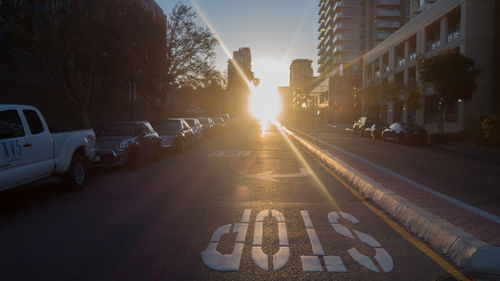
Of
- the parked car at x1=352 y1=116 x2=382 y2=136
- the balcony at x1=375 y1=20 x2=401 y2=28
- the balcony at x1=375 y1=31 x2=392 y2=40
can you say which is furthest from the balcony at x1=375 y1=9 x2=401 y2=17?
the parked car at x1=352 y1=116 x2=382 y2=136

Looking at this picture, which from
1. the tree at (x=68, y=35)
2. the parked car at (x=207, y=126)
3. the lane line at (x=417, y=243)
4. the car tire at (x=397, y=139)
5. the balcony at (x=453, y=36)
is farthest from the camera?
the balcony at (x=453, y=36)

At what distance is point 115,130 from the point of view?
12.8 meters

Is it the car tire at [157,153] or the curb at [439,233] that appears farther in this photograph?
the car tire at [157,153]

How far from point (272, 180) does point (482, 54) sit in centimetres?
2707

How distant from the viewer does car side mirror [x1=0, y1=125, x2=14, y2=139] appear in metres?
6.23

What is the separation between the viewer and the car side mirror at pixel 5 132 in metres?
6.23

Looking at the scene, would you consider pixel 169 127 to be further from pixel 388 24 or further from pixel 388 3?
pixel 388 3

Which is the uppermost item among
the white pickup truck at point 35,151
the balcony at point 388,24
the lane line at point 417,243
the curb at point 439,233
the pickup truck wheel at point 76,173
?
the balcony at point 388,24

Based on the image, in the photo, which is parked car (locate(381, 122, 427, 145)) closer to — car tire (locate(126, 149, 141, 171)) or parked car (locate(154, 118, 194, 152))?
parked car (locate(154, 118, 194, 152))

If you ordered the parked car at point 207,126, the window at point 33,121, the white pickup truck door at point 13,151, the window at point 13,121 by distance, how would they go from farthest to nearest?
the parked car at point 207,126
the window at point 33,121
the window at point 13,121
the white pickup truck door at point 13,151

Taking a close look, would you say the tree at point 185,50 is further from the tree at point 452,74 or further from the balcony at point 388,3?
the balcony at point 388,3

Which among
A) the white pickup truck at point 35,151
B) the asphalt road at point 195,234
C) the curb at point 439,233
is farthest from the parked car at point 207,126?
the curb at point 439,233

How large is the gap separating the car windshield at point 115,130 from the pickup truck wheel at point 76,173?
144 inches

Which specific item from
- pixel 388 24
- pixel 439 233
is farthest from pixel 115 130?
pixel 388 24
